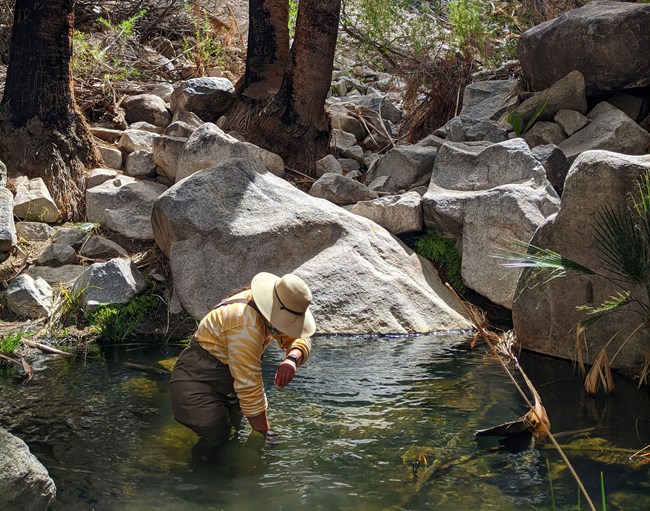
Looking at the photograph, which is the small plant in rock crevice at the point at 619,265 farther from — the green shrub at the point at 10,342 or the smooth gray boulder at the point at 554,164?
the green shrub at the point at 10,342

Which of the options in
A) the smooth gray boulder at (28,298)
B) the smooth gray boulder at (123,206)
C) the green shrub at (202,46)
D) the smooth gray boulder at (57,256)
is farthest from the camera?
the green shrub at (202,46)

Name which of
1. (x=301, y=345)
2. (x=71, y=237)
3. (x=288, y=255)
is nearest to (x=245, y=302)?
(x=301, y=345)

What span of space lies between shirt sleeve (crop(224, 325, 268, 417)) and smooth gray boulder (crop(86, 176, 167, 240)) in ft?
15.9

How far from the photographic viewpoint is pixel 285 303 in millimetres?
4758

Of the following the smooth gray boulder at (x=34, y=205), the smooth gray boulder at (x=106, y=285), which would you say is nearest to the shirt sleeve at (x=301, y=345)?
the smooth gray boulder at (x=106, y=285)

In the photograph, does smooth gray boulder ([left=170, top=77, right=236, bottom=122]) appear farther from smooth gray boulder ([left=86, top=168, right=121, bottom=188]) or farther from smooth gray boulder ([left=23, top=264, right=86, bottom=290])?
smooth gray boulder ([left=23, top=264, right=86, bottom=290])

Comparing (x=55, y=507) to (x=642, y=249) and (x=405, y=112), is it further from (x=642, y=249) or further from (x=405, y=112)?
(x=405, y=112)

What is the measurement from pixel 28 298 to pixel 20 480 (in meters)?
4.30

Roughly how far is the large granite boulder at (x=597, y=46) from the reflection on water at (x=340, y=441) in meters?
5.19

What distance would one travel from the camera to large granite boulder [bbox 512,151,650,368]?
6.82 meters

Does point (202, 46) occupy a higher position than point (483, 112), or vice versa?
point (202, 46)

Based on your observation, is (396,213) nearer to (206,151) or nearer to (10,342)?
(206,151)

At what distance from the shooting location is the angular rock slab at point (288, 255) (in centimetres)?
828

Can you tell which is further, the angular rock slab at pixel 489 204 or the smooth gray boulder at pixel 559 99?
the smooth gray boulder at pixel 559 99
